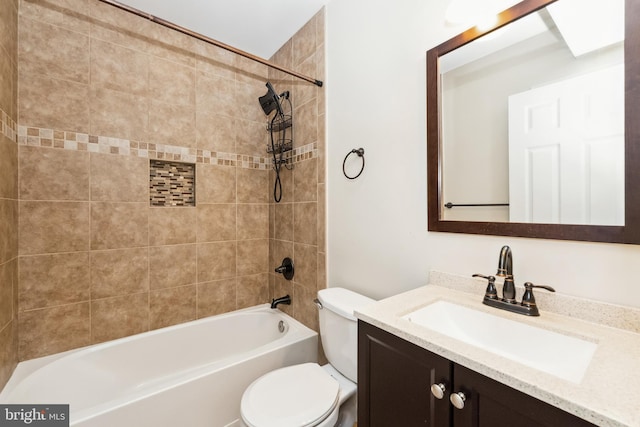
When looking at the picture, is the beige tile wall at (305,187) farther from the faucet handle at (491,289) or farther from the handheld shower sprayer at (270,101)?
the faucet handle at (491,289)

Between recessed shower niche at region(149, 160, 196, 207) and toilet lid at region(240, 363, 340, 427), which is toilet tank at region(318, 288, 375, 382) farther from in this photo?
recessed shower niche at region(149, 160, 196, 207)

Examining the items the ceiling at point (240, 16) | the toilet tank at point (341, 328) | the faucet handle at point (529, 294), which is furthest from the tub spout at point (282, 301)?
the ceiling at point (240, 16)

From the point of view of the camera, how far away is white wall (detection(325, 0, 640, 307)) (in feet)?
2.88

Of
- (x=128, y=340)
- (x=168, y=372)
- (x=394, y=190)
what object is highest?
(x=394, y=190)

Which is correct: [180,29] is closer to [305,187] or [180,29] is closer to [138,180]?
[138,180]

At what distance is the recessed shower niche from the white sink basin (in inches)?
71.1

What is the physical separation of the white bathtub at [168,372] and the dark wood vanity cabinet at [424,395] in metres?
0.86

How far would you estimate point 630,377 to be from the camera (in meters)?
0.56

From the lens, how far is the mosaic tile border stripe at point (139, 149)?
1.54m

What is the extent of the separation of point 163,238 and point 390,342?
176 cm

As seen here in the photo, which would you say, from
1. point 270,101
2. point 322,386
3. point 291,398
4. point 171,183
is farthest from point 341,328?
point 270,101

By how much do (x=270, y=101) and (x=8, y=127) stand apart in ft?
4.79

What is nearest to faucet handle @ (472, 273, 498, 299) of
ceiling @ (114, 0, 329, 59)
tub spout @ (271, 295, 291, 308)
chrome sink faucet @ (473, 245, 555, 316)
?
chrome sink faucet @ (473, 245, 555, 316)

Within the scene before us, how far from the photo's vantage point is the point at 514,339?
34.1 inches
